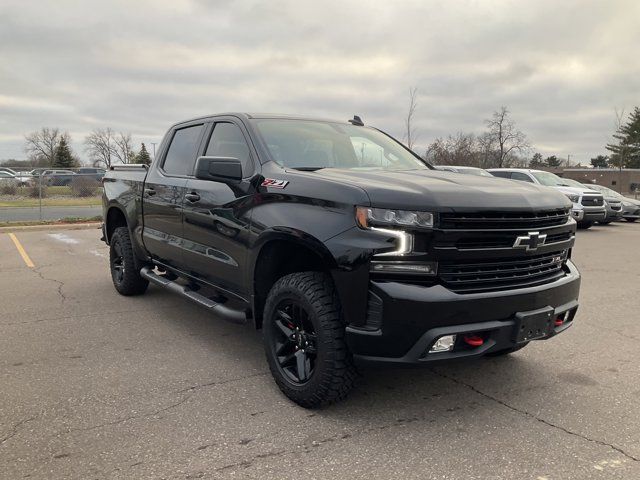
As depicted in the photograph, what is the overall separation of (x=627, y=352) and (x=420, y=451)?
258 centimetres

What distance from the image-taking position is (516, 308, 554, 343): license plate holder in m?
2.93

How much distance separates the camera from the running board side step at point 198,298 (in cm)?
383

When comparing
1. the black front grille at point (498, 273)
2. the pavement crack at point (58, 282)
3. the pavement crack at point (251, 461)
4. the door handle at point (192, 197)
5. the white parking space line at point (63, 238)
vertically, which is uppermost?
the door handle at point (192, 197)

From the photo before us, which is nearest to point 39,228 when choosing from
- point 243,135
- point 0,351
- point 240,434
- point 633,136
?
point 0,351

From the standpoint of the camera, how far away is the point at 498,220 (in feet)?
9.52

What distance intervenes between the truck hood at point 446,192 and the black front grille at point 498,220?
0.12ft

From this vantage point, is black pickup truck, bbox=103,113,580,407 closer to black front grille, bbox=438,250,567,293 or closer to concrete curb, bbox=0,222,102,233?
black front grille, bbox=438,250,567,293

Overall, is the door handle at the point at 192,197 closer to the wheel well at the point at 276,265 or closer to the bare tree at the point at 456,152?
the wheel well at the point at 276,265

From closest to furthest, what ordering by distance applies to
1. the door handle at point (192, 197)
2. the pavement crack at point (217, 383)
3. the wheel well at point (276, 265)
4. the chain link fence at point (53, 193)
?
1. the wheel well at point (276, 265)
2. the pavement crack at point (217, 383)
3. the door handle at point (192, 197)
4. the chain link fence at point (53, 193)

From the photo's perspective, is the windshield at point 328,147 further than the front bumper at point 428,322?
Yes

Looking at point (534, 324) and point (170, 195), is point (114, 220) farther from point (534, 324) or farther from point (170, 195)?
point (534, 324)

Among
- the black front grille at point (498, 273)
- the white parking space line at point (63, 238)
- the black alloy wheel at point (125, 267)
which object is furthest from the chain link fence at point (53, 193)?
the black front grille at point (498, 273)

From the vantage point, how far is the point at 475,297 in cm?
280

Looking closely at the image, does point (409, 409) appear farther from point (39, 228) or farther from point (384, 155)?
point (39, 228)
